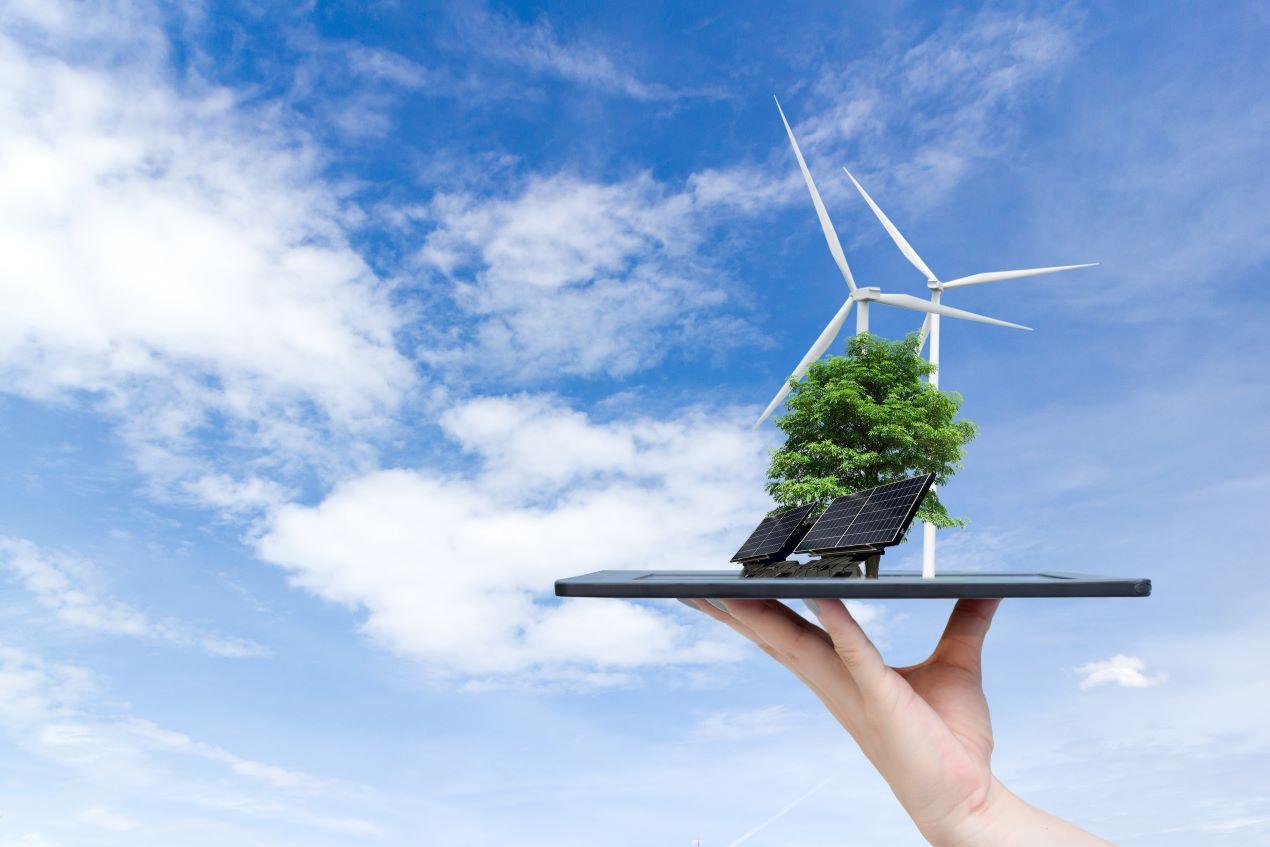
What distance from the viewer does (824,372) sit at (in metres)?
20.3

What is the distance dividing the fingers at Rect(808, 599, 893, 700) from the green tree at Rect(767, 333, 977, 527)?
14.7m

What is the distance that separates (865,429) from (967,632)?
15.4m

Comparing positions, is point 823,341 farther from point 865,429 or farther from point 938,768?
point 938,768

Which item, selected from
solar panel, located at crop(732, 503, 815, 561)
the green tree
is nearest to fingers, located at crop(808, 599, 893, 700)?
solar panel, located at crop(732, 503, 815, 561)

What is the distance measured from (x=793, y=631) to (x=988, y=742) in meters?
1.09

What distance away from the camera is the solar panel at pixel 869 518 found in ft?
16.5

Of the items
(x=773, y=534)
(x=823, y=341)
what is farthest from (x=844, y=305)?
(x=773, y=534)

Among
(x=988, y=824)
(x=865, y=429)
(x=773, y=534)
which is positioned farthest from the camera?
(x=865, y=429)

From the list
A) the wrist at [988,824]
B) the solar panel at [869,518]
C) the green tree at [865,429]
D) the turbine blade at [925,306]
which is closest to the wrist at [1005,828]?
the wrist at [988,824]

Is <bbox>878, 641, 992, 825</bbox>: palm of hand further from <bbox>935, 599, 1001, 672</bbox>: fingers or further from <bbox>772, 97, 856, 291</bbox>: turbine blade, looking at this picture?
<bbox>772, 97, 856, 291</bbox>: turbine blade

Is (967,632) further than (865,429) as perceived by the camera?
No

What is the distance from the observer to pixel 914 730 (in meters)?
3.76

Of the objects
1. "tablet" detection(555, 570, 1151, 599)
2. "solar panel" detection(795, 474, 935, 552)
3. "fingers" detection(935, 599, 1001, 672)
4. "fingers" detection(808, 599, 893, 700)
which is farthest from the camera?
"solar panel" detection(795, 474, 935, 552)

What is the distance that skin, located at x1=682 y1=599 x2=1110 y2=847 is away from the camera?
3.74 meters
